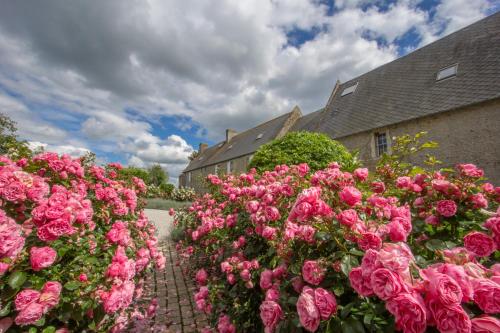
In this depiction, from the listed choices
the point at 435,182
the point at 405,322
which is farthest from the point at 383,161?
the point at 405,322

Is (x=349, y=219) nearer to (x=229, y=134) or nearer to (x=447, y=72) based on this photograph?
(x=447, y=72)

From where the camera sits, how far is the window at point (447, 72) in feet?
39.3

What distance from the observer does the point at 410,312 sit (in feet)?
2.49

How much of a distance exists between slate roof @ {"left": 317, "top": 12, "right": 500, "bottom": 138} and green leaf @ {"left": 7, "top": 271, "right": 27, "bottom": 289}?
13996 millimetres

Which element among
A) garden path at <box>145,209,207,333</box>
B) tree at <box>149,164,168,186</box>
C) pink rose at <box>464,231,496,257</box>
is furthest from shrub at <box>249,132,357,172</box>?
tree at <box>149,164,168,186</box>

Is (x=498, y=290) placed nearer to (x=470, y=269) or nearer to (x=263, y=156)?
(x=470, y=269)

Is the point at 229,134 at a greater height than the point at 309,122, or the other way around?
the point at 229,134

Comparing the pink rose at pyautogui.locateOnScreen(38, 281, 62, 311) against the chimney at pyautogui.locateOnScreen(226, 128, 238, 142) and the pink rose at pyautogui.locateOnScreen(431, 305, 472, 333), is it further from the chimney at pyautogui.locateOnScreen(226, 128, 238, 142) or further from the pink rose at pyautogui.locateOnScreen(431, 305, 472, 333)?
the chimney at pyautogui.locateOnScreen(226, 128, 238, 142)

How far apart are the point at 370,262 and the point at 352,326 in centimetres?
28

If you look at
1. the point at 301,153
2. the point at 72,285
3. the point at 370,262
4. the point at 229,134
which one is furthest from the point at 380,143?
the point at 229,134

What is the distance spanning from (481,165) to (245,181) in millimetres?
11387

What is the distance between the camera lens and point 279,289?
1440 mm

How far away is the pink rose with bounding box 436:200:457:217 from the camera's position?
1.52m

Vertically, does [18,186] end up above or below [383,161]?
below
